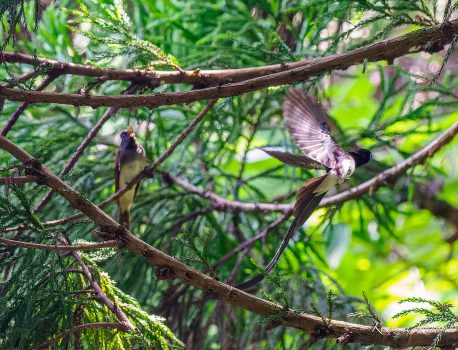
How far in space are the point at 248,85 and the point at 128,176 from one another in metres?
1.06

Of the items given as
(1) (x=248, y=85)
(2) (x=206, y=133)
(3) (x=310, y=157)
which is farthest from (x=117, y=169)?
(1) (x=248, y=85)

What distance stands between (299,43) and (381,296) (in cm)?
219

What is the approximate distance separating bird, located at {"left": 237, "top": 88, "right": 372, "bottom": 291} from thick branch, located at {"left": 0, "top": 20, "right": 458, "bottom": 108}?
7.9 inches

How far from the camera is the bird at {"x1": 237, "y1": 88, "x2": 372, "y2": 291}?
1.97 meters

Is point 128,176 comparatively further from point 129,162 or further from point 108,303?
point 108,303

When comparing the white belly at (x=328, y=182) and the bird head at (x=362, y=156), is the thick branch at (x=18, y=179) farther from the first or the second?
the bird head at (x=362, y=156)

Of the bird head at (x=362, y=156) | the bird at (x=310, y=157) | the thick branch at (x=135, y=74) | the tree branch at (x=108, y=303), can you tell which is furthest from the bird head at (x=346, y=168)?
the tree branch at (x=108, y=303)

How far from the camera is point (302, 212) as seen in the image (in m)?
2.07

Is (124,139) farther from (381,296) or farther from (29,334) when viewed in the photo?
(381,296)

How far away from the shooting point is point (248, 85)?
Answer: 176cm

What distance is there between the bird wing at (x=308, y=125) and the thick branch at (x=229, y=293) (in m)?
0.50

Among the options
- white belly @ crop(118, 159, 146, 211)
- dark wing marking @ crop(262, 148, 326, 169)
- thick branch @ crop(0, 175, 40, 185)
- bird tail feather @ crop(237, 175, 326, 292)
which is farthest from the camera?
white belly @ crop(118, 159, 146, 211)

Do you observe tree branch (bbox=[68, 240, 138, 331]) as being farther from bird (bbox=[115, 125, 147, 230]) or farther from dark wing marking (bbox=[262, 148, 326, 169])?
bird (bbox=[115, 125, 147, 230])

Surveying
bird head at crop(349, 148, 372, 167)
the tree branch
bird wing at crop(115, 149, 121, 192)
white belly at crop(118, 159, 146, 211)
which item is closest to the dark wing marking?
bird head at crop(349, 148, 372, 167)
